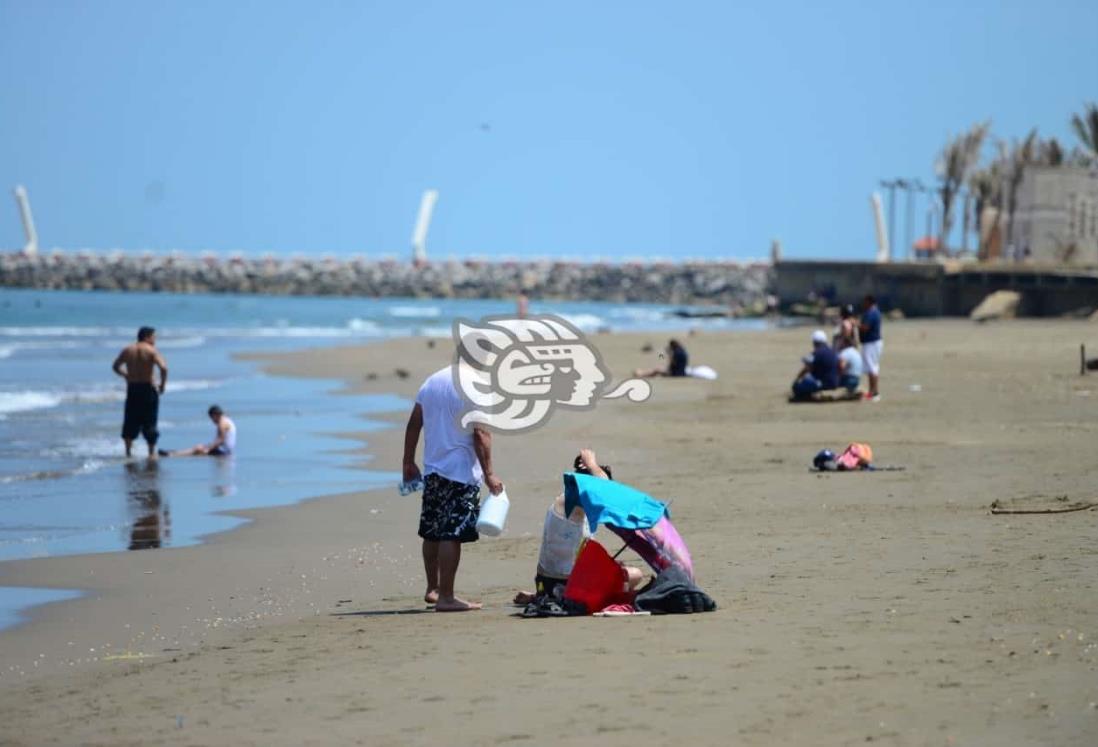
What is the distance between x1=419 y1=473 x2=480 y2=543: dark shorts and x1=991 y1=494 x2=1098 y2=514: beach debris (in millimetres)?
3621

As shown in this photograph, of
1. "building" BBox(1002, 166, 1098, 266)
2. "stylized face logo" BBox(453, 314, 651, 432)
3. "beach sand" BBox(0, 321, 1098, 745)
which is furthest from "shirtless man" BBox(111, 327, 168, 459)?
"building" BBox(1002, 166, 1098, 266)

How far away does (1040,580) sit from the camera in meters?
7.02

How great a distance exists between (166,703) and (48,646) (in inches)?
67.6

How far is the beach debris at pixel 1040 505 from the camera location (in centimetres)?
940

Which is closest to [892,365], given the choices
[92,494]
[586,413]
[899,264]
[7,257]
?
[586,413]

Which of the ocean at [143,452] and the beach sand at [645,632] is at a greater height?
the beach sand at [645,632]

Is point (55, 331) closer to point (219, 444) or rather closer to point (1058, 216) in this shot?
point (1058, 216)

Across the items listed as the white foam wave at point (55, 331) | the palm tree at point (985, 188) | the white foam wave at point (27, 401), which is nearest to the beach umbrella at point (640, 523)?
the white foam wave at point (27, 401)

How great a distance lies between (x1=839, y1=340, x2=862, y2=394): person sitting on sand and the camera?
19656 millimetres

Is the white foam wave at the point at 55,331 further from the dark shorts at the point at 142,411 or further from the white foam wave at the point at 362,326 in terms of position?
the dark shorts at the point at 142,411

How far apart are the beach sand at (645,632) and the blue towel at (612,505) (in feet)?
1.63

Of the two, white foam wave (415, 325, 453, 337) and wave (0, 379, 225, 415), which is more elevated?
white foam wave (415, 325, 453, 337)

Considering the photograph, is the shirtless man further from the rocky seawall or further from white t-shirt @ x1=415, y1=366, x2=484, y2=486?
the rocky seawall

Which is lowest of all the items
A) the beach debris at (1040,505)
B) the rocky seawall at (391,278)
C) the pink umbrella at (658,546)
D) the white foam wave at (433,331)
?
the white foam wave at (433,331)
